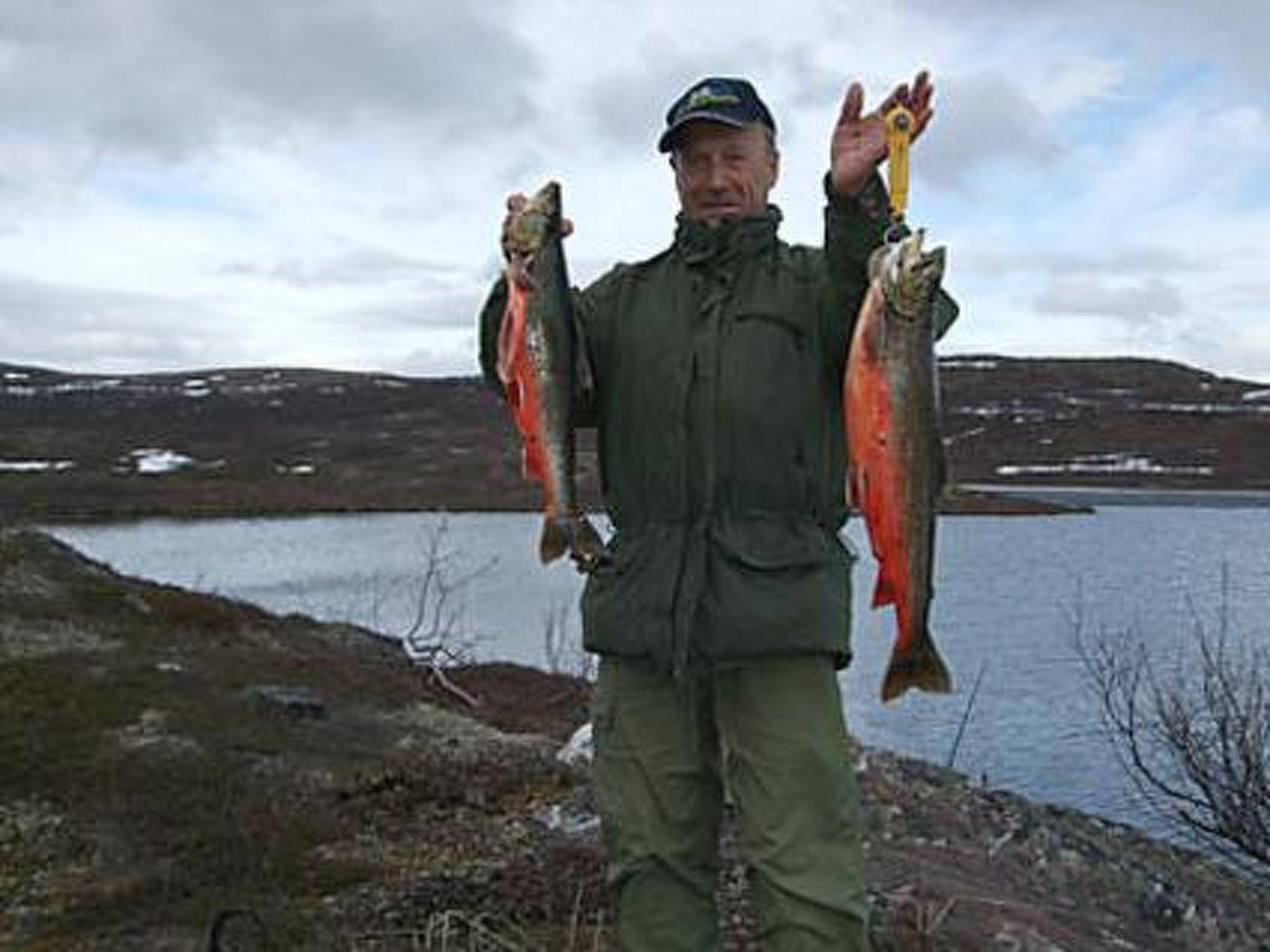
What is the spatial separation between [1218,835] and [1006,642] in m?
13.1

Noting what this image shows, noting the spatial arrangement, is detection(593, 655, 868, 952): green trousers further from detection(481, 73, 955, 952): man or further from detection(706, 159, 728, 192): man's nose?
detection(706, 159, 728, 192): man's nose

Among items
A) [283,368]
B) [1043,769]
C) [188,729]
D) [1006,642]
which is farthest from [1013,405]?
[188,729]

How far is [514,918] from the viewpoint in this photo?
23.7 ft

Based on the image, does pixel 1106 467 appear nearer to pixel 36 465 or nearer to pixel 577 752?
pixel 36 465

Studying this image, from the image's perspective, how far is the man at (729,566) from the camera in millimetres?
4066

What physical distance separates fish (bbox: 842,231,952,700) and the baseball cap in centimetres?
64

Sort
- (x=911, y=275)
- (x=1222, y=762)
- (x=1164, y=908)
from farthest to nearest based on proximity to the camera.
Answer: (x=1222, y=762) → (x=1164, y=908) → (x=911, y=275)

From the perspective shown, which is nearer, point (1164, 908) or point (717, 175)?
point (717, 175)

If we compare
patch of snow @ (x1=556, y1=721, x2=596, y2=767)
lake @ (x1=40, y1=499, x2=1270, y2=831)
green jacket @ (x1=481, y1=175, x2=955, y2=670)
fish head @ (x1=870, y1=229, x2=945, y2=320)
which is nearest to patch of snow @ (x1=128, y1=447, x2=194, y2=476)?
lake @ (x1=40, y1=499, x2=1270, y2=831)

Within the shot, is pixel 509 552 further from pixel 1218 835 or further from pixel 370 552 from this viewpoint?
pixel 1218 835

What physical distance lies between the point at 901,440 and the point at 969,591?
3057 centimetres

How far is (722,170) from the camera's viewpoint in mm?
4266

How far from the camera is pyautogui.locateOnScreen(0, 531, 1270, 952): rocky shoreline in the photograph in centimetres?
732

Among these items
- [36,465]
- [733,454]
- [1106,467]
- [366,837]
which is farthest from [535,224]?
[1106,467]
